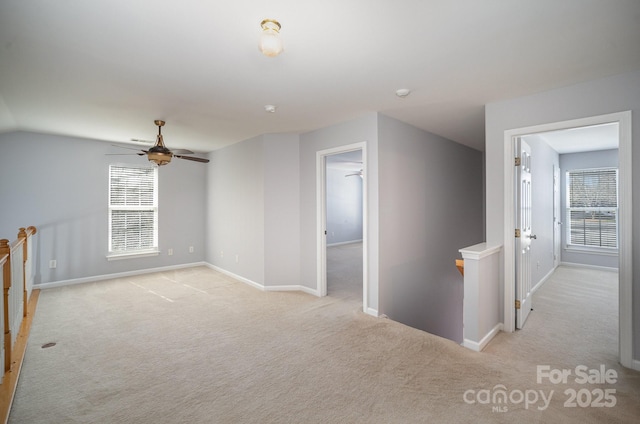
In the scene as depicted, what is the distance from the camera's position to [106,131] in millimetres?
4516

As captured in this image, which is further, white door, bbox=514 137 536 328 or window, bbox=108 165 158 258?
window, bbox=108 165 158 258

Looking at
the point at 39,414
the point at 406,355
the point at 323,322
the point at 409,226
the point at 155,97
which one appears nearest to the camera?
the point at 39,414

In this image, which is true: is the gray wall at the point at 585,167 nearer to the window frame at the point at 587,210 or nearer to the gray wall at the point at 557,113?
the window frame at the point at 587,210

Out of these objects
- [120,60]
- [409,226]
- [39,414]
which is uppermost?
[120,60]

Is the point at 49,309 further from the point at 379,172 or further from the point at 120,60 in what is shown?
the point at 379,172

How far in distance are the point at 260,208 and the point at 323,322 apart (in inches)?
85.8

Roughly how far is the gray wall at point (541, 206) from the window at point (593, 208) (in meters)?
0.86

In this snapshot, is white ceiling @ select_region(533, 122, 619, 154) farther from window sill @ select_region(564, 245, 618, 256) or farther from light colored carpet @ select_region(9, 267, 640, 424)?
light colored carpet @ select_region(9, 267, 640, 424)

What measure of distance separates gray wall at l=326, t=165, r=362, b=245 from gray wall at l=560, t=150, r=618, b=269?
6.07 meters

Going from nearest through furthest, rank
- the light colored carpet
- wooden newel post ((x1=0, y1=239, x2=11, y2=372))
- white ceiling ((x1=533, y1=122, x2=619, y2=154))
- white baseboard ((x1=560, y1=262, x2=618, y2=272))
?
the light colored carpet
wooden newel post ((x1=0, y1=239, x2=11, y2=372))
white ceiling ((x1=533, y1=122, x2=619, y2=154))
white baseboard ((x1=560, y1=262, x2=618, y2=272))

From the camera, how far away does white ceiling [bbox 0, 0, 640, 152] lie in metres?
1.70

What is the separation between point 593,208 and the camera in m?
5.91

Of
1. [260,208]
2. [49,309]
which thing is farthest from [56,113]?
[260,208]

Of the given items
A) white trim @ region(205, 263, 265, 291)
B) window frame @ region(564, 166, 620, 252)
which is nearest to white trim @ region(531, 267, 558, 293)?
window frame @ region(564, 166, 620, 252)
